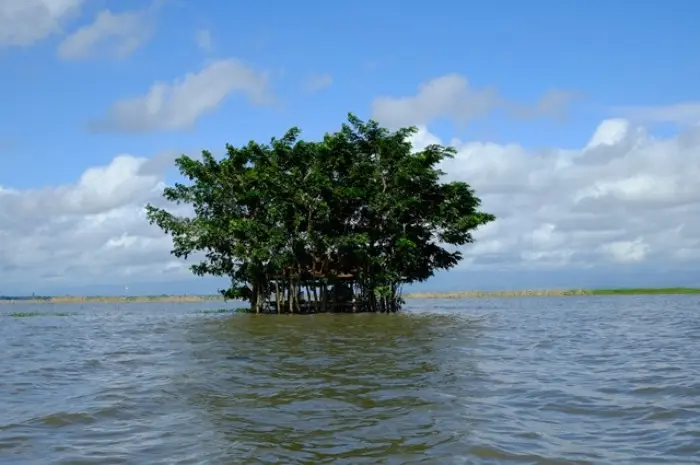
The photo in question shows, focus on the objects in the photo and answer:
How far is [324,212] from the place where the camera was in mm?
33562

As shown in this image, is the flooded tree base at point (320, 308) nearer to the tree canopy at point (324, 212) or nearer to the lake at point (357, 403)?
the tree canopy at point (324, 212)

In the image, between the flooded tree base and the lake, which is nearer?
the lake

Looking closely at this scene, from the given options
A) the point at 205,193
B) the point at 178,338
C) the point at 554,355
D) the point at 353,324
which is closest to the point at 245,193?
the point at 205,193

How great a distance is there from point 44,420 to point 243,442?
3.12 metres

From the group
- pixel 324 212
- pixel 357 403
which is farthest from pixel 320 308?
pixel 357 403

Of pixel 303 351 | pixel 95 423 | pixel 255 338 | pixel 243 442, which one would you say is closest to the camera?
pixel 243 442

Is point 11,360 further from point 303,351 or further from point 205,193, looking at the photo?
point 205,193

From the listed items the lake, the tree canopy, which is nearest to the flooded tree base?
the tree canopy

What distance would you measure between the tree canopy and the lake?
15.7 metres

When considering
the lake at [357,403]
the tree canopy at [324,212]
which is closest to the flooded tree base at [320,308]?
the tree canopy at [324,212]

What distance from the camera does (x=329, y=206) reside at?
34719 millimetres

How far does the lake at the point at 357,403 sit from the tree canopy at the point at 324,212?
15.7 metres

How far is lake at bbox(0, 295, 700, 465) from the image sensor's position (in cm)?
691

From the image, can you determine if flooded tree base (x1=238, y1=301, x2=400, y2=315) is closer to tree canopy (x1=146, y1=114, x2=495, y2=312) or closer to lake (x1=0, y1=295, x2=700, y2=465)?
tree canopy (x1=146, y1=114, x2=495, y2=312)
